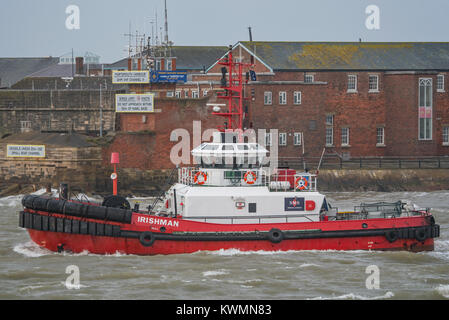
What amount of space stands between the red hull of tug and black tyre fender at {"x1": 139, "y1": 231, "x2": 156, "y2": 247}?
0.09 meters

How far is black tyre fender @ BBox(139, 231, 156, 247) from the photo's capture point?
74.9 feet

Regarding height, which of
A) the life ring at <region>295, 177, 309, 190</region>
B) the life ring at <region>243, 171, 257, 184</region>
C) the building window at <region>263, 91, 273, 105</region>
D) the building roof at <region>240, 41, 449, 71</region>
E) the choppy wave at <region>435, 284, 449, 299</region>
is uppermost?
the building roof at <region>240, 41, 449, 71</region>

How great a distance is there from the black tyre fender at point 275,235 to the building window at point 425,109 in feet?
94.1

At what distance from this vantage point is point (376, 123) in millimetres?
48125

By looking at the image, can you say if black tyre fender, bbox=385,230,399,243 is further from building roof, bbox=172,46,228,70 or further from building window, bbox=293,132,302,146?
building roof, bbox=172,46,228,70

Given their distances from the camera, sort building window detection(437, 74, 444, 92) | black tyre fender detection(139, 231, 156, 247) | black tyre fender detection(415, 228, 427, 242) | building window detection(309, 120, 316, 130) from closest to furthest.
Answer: black tyre fender detection(139, 231, 156, 247), black tyre fender detection(415, 228, 427, 242), building window detection(309, 120, 316, 130), building window detection(437, 74, 444, 92)

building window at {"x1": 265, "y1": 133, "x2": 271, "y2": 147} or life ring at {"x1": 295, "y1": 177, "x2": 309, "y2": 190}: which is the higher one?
building window at {"x1": 265, "y1": 133, "x2": 271, "y2": 147}

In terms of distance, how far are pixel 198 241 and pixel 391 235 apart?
6.02 meters

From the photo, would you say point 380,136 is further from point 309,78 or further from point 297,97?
point 297,97

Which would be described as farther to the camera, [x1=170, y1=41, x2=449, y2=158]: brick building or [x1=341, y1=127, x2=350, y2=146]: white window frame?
[x1=341, y1=127, x2=350, y2=146]: white window frame

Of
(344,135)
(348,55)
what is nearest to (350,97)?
(344,135)

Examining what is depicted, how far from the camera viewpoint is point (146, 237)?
2289cm

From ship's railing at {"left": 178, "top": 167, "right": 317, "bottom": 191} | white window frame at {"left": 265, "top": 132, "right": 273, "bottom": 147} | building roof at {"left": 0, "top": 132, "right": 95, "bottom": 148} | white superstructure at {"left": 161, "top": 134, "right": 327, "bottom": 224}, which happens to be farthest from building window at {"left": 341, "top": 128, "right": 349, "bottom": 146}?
ship's railing at {"left": 178, "top": 167, "right": 317, "bottom": 191}
